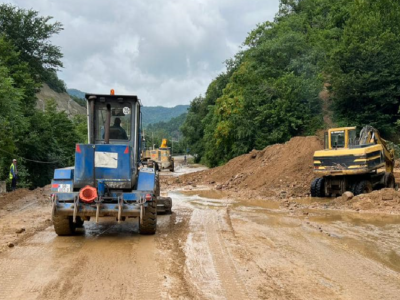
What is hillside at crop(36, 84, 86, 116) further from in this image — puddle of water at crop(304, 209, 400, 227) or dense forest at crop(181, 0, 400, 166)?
puddle of water at crop(304, 209, 400, 227)

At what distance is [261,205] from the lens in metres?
16.0

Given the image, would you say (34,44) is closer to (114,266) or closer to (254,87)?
(254,87)

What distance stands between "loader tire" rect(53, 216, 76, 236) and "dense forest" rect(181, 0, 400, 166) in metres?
27.2

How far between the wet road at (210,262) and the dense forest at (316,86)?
77.1 feet

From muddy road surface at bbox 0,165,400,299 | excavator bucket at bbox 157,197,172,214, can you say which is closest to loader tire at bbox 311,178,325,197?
muddy road surface at bbox 0,165,400,299

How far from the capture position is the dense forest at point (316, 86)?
3225 cm

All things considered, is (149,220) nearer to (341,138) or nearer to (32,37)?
(341,138)

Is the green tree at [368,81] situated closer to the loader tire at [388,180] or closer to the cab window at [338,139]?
the loader tire at [388,180]

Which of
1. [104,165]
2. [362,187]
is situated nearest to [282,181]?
[362,187]

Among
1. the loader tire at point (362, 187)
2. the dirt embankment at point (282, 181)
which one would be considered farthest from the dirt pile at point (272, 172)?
the loader tire at point (362, 187)

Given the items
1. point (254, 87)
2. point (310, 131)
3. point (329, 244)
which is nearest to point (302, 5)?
point (254, 87)

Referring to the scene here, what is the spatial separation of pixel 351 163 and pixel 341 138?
176 centimetres

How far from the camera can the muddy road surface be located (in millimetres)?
5500

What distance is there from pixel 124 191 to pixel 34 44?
107 ft
